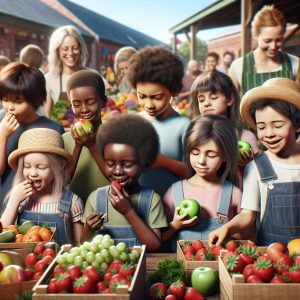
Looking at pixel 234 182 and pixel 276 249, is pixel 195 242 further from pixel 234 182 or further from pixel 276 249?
pixel 234 182

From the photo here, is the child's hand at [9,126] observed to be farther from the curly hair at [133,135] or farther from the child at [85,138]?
the curly hair at [133,135]

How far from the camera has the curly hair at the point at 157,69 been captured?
121 inches

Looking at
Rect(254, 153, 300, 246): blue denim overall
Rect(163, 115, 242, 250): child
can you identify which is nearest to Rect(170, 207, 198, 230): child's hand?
Rect(163, 115, 242, 250): child

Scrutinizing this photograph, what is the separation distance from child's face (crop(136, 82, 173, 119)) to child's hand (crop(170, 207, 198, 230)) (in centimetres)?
70

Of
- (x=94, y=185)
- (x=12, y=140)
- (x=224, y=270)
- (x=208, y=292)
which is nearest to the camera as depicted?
Answer: (x=224, y=270)

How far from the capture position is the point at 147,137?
8.25ft

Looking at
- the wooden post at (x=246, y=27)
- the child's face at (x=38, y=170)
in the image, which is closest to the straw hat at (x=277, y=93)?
the child's face at (x=38, y=170)

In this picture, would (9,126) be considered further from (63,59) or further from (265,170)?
(63,59)

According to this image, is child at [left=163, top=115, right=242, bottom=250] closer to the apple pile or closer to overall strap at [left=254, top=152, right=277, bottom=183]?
overall strap at [left=254, top=152, right=277, bottom=183]

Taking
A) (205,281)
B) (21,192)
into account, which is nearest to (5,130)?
(21,192)

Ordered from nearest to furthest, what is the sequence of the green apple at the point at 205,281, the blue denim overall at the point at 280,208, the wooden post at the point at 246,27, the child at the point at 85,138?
the green apple at the point at 205,281 → the blue denim overall at the point at 280,208 → the child at the point at 85,138 → the wooden post at the point at 246,27

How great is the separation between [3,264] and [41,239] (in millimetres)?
448

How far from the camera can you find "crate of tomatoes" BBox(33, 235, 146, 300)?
1.74 m

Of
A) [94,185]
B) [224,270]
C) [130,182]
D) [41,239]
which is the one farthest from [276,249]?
[94,185]
